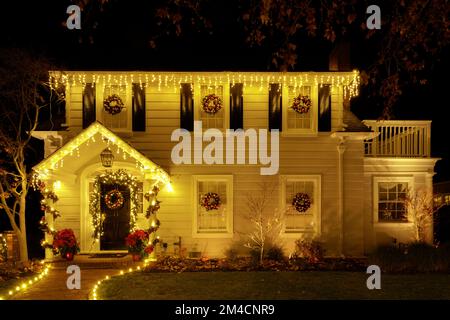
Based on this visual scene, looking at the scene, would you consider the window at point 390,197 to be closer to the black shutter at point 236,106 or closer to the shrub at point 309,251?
the shrub at point 309,251

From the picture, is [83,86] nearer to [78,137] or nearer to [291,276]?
[78,137]

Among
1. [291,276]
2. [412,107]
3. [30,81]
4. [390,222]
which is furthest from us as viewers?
[412,107]

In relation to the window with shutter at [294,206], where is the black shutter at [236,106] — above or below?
above

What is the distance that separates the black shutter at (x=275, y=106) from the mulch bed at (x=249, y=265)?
13.3ft

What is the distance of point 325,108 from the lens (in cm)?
1538

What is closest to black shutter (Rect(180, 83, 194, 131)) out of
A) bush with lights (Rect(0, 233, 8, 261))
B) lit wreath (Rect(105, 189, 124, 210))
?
lit wreath (Rect(105, 189, 124, 210))

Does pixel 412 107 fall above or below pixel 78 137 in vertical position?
above

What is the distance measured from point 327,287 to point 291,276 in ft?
5.03

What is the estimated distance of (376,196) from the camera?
53.5ft

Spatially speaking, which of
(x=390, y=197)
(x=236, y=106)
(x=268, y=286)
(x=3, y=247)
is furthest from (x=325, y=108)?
(x=3, y=247)

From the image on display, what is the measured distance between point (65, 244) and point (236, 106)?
6263 millimetres

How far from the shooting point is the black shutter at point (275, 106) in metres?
15.3

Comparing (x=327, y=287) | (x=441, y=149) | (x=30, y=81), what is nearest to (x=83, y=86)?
(x=30, y=81)

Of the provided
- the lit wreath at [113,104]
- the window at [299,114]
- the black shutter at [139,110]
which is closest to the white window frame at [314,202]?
the window at [299,114]
